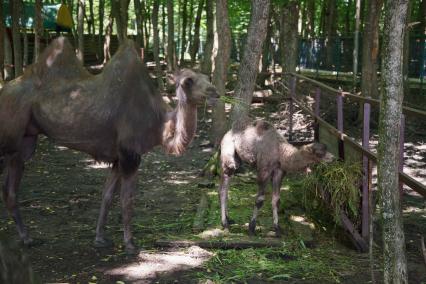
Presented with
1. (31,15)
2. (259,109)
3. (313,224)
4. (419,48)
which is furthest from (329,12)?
(313,224)

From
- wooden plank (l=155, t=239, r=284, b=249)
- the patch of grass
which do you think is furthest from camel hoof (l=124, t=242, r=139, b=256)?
the patch of grass

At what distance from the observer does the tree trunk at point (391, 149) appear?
4016mm

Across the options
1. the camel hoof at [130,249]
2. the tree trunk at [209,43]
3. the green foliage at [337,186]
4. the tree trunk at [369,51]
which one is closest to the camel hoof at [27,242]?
the camel hoof at [130,249]

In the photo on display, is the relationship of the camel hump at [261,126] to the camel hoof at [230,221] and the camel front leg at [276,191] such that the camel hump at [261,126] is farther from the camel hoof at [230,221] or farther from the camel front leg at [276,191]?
the camel hoof at [230,221]

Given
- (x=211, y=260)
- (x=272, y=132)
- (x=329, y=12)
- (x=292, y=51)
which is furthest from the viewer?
(x=329, y=12)

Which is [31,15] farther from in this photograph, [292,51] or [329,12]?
[292,51]

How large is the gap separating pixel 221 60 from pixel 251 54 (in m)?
1.54

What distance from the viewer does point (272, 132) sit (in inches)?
277

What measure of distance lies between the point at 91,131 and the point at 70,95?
19.7 inches

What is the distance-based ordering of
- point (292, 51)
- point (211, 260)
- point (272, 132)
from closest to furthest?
point (211, 260), point (272, 132), point (292, 51)

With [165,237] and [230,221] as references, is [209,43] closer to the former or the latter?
[230,221]

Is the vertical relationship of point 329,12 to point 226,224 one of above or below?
above

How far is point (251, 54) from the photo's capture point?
30.8 feet

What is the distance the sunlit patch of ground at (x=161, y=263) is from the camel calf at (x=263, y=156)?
84 cm
